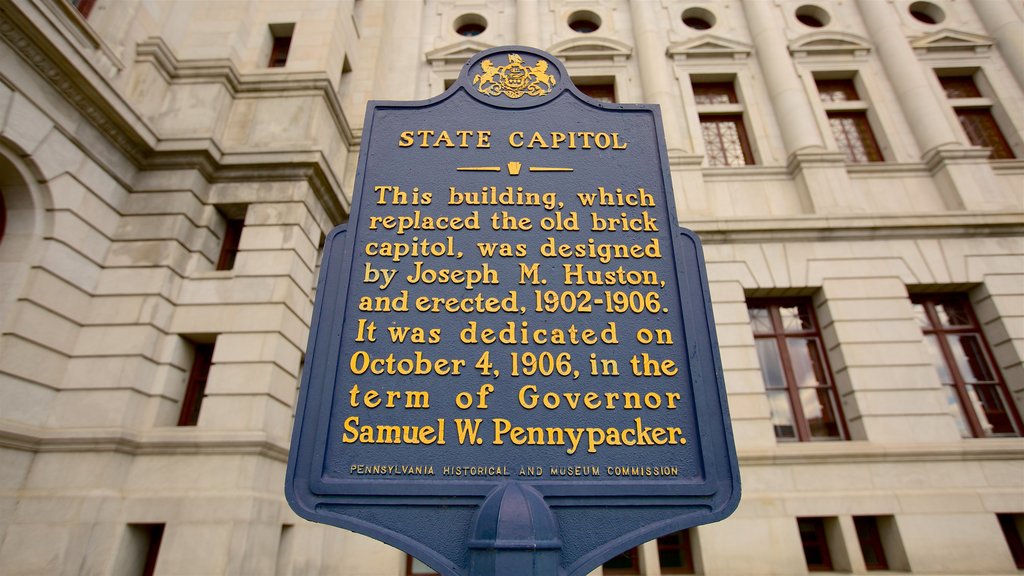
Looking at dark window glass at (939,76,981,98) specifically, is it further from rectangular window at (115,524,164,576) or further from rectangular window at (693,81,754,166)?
rectangular window at (115,524,164,576)

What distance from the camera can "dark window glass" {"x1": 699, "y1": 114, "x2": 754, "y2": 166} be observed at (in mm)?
12641

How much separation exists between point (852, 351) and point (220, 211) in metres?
12.9

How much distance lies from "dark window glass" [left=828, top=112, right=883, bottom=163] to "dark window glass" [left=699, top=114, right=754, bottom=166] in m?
2.37

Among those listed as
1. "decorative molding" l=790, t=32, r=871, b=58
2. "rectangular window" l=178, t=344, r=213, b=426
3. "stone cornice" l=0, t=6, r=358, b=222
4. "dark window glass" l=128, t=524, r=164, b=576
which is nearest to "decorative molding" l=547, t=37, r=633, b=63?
"decorative molding" l=790, t=32, r=871, b=58

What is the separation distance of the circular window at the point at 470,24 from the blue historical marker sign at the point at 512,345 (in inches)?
493

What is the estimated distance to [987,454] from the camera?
8688mm

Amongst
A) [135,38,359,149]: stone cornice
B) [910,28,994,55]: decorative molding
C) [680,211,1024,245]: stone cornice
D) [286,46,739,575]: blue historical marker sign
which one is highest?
[910,28,994,55]: decorative molding

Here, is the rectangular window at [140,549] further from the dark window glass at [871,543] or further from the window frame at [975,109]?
the window frame at [975,109]

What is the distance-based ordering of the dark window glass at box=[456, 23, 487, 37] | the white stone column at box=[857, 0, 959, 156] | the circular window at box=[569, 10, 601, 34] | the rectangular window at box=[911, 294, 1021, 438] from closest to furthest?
the rectangular window at box=[911, 294, 1021, 438]
the white stone column at box=[857, 0, 959, 156]
the circular window at box=[569, 10, 601, 34]
the dark window glass at box=[456, 23, 487, 37]

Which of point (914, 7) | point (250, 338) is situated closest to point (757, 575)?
point (250, 338)

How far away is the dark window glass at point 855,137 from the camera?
41.4ft

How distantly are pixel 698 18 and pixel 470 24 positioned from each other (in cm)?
736

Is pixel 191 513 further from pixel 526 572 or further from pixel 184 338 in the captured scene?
pixel 526 572

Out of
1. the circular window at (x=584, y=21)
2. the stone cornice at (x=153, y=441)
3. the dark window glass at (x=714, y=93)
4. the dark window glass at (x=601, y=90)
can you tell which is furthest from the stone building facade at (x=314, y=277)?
the circular window at (x=584, y=21)
